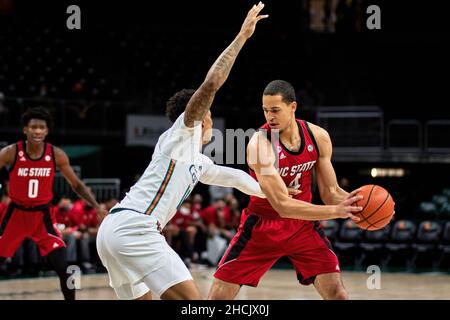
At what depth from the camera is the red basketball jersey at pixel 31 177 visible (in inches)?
332

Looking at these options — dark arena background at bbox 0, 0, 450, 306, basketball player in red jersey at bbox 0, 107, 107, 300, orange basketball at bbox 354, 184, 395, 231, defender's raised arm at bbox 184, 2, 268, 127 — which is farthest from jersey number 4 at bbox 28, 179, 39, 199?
orange basketball at bbox 354, 184, 395, 231

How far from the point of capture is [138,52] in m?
19.5

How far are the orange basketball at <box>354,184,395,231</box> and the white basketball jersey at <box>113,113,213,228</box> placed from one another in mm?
1157

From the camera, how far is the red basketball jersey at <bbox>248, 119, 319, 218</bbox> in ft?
19.3

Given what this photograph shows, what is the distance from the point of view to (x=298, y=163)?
5.88 meters

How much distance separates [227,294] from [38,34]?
44.8ft

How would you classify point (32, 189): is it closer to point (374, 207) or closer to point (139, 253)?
point (139, 253)

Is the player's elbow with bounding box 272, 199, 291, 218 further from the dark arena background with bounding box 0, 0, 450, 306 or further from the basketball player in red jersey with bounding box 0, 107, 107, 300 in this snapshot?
the dark arena background with bounding box 0, 0, 450, 306

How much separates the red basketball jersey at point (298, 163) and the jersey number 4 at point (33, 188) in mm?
3363

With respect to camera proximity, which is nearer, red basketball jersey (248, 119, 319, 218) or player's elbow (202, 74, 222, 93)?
player's elbow (202, 74, 222, 93)

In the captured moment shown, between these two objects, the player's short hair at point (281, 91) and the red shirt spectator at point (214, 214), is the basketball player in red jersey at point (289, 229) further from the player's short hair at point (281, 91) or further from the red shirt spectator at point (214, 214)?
the red shirt spectator at point (214, 214)

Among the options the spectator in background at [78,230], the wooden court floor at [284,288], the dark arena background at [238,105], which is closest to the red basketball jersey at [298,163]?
the wooden court floor at [284,288]
